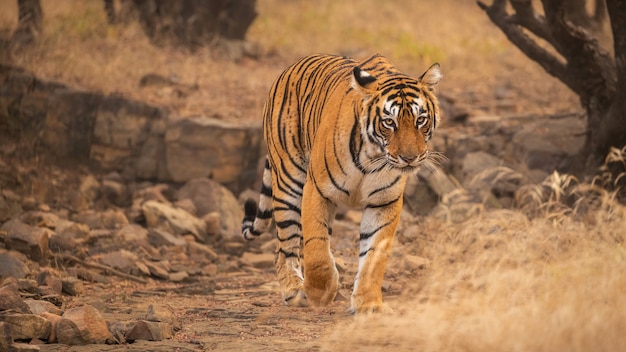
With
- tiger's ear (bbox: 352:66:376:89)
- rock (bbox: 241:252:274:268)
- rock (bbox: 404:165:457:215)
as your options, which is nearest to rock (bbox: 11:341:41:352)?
tiger's ear (bbox: 352:66:376:89)

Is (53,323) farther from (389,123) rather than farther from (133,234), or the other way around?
(133,234)

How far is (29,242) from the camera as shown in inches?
287

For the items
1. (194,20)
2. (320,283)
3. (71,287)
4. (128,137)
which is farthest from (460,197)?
(194,20)

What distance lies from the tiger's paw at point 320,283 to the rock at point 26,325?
1.50m

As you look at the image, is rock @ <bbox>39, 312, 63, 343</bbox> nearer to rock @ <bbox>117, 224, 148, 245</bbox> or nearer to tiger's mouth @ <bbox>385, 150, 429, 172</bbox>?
tiger's mouth @ <bbox>385, 150, 429, 172</bbox>

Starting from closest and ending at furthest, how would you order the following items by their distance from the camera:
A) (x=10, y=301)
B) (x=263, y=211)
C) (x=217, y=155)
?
(x=10, y=301) → (x=263, y=211) → (x=217, y=155)

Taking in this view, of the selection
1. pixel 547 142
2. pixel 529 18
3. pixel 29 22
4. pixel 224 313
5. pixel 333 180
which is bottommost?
pixel 224 313

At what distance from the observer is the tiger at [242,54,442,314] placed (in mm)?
5434

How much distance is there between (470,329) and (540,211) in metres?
3.98

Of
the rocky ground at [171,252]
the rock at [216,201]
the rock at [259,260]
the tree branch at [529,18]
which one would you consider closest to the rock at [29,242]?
the rocky ground at [171,252]

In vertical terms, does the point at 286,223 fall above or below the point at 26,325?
above

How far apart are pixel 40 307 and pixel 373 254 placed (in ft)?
5.94

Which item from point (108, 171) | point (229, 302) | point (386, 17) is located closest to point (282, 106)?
point (229, 302)

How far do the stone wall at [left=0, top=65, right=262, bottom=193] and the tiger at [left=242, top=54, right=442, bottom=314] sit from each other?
364 cm
